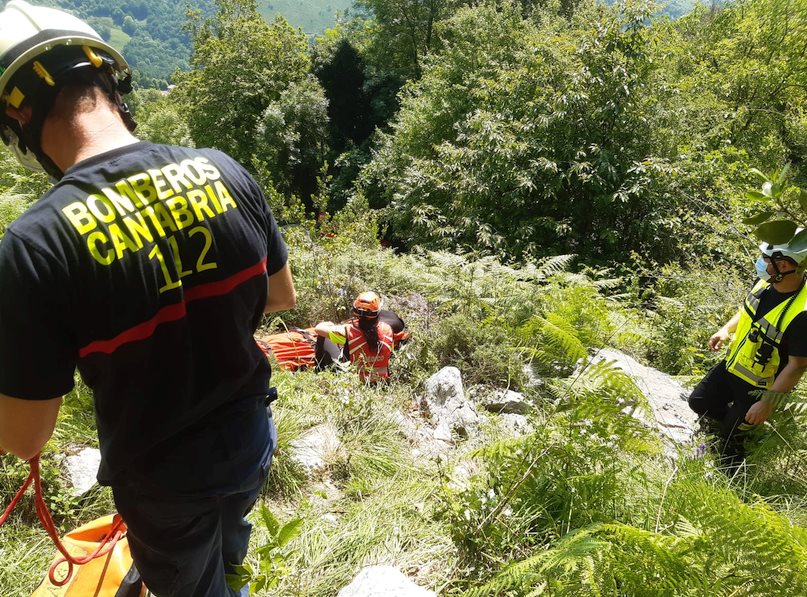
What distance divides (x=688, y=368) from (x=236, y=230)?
490 centimetres

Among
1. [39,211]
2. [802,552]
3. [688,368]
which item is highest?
[39,211]

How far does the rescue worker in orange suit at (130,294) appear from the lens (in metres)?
1.11

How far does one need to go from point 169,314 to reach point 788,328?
3.32 m

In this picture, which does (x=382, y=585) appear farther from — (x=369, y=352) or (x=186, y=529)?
(x=369, y=352)

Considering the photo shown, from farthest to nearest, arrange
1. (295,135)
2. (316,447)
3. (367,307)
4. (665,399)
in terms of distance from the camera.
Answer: (295,135) → (367,307) → (665,399) → (316,447)

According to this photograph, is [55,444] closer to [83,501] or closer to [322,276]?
[83,501]

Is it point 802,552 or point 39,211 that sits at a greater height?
point 39,211

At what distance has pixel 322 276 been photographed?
20.2ft

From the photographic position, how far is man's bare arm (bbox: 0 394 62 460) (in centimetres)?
117

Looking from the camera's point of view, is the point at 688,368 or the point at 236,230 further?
the point at 688,368

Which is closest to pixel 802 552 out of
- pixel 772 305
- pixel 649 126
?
pixel 772 305

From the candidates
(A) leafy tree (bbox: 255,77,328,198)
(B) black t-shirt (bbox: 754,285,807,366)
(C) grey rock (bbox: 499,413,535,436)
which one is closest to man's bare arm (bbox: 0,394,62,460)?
(C) grey rock (bbox: 499,413,535,436)

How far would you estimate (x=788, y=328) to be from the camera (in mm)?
2779

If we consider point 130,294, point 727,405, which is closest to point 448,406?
point 727,405
